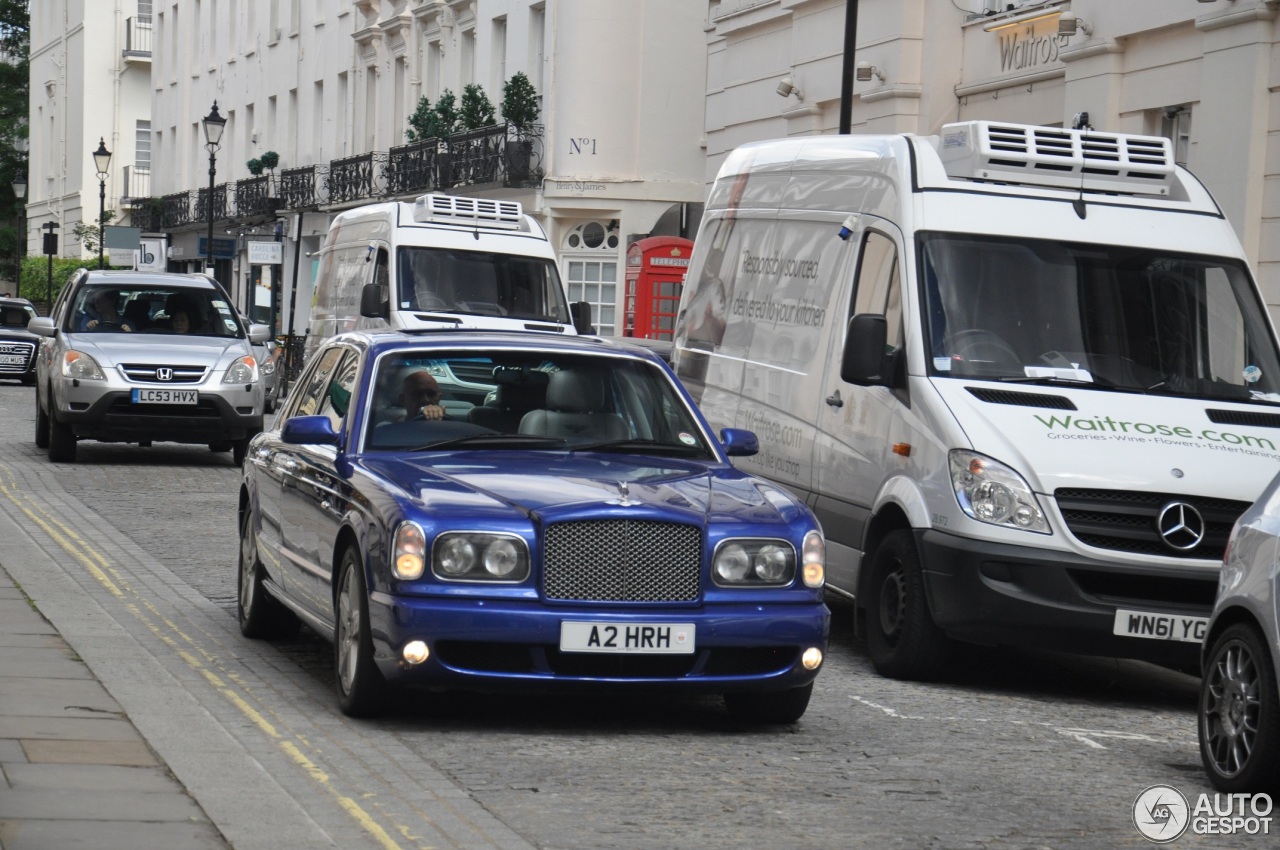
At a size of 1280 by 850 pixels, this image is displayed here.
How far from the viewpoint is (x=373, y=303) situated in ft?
76.0

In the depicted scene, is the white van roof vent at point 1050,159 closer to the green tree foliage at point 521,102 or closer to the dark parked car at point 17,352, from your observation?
the green tree foliage at point 521,102

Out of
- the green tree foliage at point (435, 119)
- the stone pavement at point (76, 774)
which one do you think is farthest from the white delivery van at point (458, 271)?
the green tree foliage at point (435, 119)

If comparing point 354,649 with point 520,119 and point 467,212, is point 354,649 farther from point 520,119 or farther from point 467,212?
point 520,119

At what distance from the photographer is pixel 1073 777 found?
8.00 meters

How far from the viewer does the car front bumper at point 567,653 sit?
26.2 feet

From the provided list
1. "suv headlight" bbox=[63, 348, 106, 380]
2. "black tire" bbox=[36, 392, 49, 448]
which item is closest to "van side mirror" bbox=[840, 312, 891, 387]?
"suv headlight" bbox=[63, 348, 106, 380]

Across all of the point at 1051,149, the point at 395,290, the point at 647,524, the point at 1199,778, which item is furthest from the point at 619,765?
the point at 395,290

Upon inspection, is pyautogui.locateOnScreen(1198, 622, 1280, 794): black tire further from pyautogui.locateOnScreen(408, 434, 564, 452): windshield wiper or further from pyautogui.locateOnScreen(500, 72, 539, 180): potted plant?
pyautogui.locateOnScreen(500, 72, 539, 180): potted plant

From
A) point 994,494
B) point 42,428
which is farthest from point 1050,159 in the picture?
point 42,428

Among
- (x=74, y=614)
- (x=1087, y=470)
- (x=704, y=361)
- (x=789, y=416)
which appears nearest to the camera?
(x=1087, y=470)

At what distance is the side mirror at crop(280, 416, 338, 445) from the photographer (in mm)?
9203

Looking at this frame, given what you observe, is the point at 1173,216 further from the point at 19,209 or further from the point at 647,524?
the point at 19,209

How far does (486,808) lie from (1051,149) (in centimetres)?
568

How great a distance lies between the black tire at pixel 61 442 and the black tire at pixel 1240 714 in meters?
15.2
